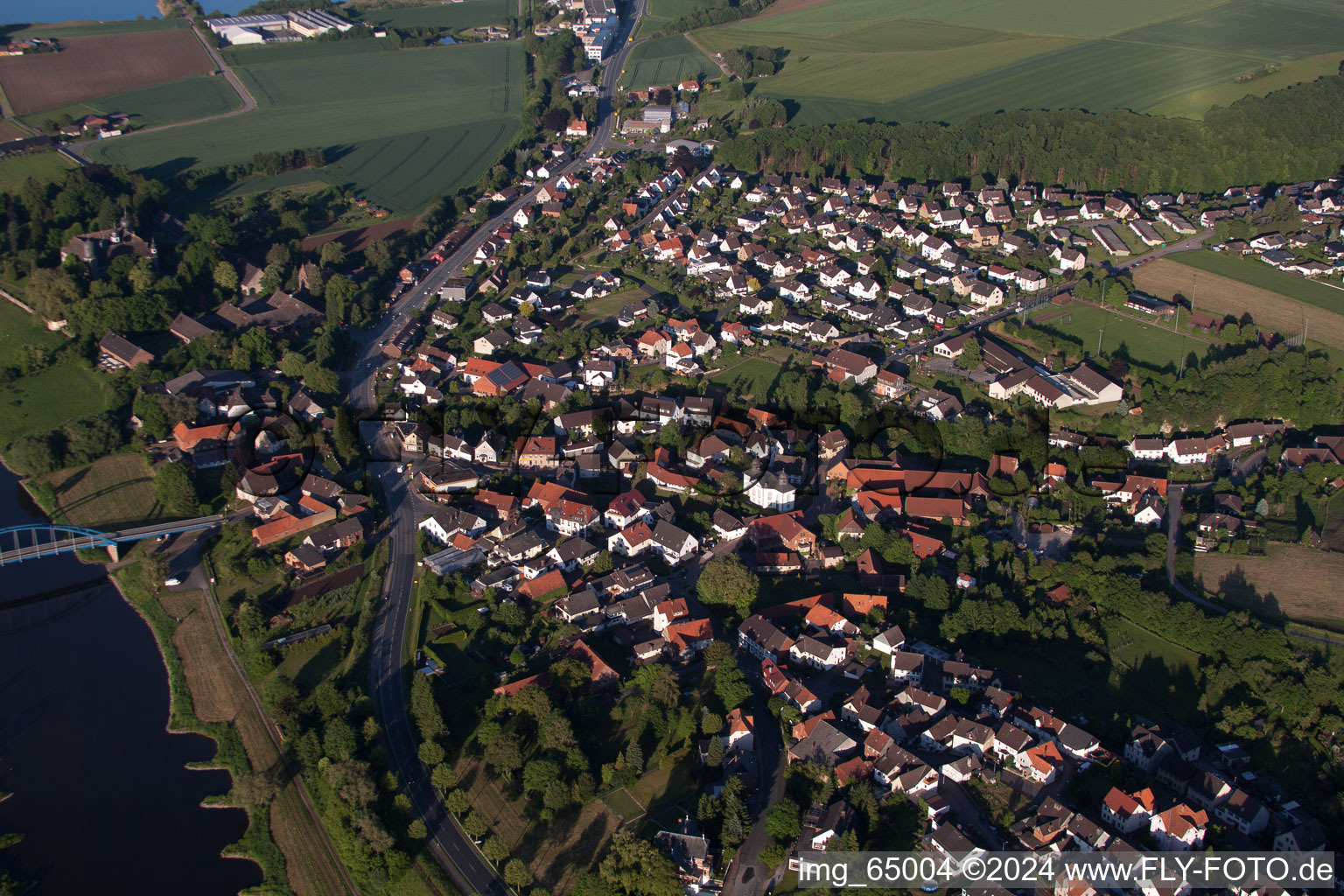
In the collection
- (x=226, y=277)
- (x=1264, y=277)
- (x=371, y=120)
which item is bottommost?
(x=1264, y=277)

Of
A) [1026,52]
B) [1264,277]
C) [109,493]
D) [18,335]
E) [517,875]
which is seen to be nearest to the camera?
[517,875]

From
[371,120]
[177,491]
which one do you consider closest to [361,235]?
[371,120]

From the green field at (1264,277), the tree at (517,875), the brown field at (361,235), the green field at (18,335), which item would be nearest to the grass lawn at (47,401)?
the green field at (18,335)

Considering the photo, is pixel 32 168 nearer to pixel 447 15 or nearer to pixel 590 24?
pixel 590 24

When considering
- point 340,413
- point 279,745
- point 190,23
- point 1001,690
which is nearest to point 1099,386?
point 1001,690

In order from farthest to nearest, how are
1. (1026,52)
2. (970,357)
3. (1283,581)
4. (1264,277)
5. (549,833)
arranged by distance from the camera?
(1026,52), (1264,277), (970,357), (1283,581), (549,833)

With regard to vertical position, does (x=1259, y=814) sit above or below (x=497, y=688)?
below

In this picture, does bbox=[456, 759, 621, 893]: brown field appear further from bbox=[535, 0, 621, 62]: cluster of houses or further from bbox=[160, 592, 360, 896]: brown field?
bbox=[535, 0, 621, 62]: cluster of houses

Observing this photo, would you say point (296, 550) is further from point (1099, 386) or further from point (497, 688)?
point (1099, 386)
